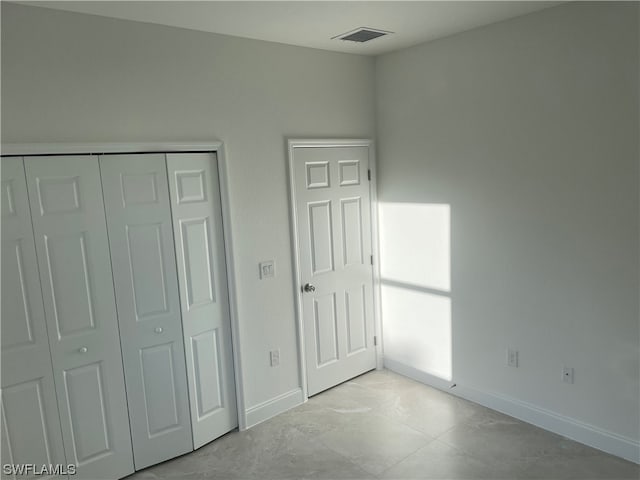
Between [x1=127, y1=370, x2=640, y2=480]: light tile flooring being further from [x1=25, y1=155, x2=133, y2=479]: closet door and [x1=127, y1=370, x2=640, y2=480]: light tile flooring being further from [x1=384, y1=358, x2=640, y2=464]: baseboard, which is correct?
[x1=25, y1=155, x2=133, y2=479]: closet door

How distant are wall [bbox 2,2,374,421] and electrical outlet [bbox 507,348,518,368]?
1504mm

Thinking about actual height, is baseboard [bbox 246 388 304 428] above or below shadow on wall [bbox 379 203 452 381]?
below

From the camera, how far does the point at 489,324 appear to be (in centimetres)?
346

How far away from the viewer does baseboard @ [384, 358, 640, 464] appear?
113 inches

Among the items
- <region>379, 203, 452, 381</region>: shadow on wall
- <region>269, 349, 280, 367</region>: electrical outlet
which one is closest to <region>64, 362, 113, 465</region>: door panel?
<region>269, 349, 280, 367</region>: electrical outlet

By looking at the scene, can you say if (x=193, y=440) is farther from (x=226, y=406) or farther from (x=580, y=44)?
(x=580, y=44)

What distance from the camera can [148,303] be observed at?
9.58 ft

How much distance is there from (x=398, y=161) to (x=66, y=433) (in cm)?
285

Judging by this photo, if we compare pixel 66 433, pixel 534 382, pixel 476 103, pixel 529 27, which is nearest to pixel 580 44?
pixel 529 27

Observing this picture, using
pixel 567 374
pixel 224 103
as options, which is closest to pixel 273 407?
pixel 567 374

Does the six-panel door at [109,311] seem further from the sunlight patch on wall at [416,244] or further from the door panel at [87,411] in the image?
the sunlight patch on wall at [416,244]

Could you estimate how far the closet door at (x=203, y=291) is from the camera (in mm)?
3008

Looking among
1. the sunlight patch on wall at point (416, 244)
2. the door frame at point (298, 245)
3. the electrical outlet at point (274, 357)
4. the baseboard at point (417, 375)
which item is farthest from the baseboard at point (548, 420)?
the electrical outlet at point (274, 357)

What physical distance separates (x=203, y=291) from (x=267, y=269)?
497mm
